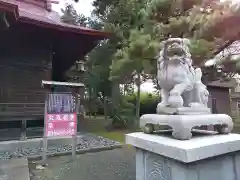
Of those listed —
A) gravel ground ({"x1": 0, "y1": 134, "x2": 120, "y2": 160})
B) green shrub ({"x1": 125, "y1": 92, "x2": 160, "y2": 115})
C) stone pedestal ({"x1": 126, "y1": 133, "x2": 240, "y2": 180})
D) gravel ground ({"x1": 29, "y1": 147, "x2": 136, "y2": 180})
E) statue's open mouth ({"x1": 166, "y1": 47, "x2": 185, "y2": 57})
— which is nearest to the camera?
stone pedestal ({"x1": 126, "y1": 133, "x2": 240, "y2": 180})

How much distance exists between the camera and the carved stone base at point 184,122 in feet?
7.43

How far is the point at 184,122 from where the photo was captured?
7.40 ft

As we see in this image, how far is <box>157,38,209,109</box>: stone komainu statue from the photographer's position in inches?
99.7

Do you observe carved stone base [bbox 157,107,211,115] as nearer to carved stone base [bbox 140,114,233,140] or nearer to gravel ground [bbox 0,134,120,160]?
carved stone base [bbox 140,114,233,140]

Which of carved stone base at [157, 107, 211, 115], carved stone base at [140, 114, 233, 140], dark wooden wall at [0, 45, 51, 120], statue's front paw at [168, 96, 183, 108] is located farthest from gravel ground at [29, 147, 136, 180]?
dark wooden wall at [0, 45, 51, 120]

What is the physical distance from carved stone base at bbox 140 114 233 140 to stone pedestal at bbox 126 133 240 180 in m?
0.09

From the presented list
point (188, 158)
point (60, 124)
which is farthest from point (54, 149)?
point (188, 158)

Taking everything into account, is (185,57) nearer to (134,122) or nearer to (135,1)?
(135,1)

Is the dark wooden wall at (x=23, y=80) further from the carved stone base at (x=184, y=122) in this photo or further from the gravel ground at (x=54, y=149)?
the carved stone base at (x=184, y=122)

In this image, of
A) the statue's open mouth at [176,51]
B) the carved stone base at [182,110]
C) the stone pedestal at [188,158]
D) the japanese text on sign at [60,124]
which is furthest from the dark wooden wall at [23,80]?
the statue's open mouth at [176,51]

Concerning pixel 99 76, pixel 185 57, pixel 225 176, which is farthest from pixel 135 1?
pixel 225 176

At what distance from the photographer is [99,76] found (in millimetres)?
10039

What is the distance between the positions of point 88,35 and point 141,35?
71.0 inches

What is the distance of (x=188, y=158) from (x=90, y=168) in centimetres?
246
